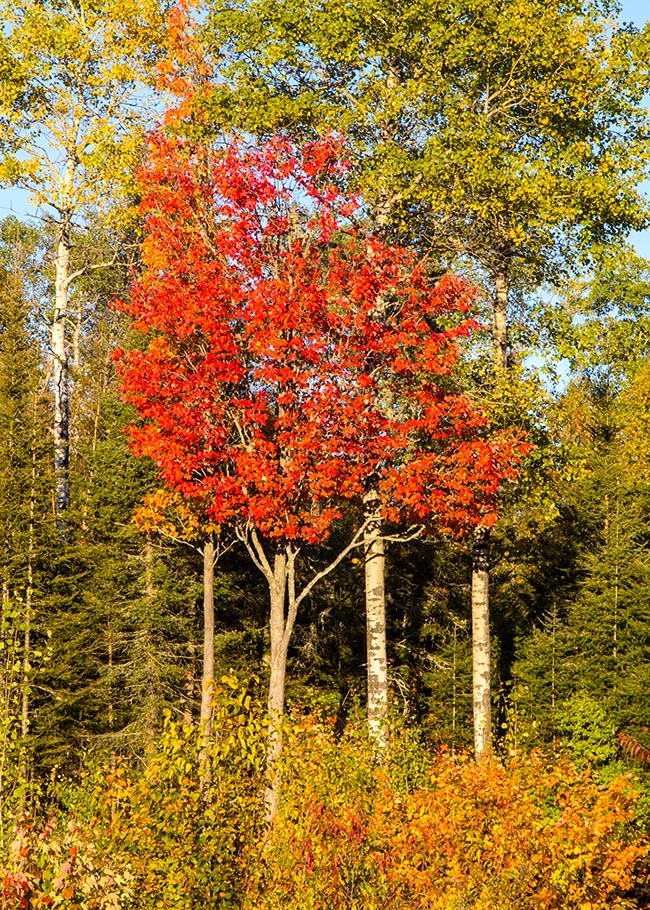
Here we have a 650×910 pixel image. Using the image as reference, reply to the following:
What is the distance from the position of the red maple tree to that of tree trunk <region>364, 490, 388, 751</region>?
478 mm

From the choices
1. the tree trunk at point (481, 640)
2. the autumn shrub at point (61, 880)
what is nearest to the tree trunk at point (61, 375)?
the tree trunk at point (481, 640)

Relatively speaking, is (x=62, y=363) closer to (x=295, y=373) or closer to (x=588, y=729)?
(x=295, y=373)

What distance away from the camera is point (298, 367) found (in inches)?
627

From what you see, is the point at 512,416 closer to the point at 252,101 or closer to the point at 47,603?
the point at 252,101

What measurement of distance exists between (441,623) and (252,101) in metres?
16.5

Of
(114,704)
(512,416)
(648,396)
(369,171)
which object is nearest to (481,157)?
(369,171)

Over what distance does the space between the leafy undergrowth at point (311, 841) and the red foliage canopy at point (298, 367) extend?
4746 mm

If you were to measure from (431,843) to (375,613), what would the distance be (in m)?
7.07

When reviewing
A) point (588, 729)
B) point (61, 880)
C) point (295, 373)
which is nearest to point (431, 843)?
point (61, 880)

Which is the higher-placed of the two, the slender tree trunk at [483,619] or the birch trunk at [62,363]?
the birch trunk at [62,363]

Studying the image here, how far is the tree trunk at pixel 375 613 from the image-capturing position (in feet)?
54.8

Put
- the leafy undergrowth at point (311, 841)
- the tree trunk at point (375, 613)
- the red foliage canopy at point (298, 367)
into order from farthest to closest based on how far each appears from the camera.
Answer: the tree trunk at point (375, 613) < the red foliage canopy at point (298, 367) < the leafy undergrowth at point (311, 841)

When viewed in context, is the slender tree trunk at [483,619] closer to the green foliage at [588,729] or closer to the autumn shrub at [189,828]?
the green foliage at [588,729]

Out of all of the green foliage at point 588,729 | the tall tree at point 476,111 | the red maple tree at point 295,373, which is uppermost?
the tall tree at point 476,111
